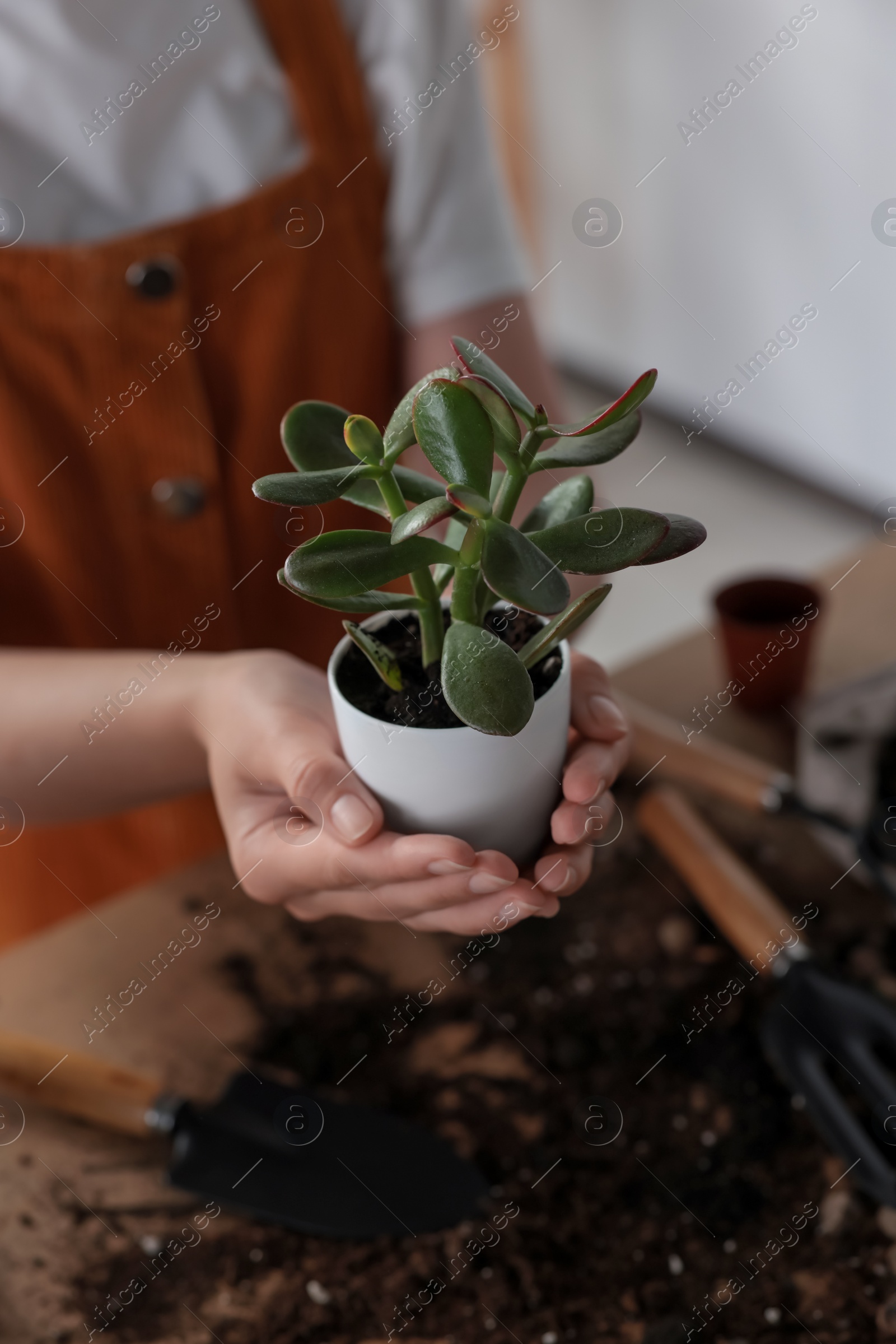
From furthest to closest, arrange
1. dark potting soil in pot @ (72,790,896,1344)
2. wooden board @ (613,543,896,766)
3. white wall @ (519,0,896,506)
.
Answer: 1. white wall @ (519,0,896,506)
2. wooden board @ (613,543,896,766)
3. dark potting soil in pot @ (72,790,896,1344)

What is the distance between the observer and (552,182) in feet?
10.1

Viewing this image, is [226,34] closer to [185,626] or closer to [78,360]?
[78,360]

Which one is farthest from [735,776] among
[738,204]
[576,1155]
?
[738,204]

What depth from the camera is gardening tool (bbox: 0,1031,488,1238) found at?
68cm

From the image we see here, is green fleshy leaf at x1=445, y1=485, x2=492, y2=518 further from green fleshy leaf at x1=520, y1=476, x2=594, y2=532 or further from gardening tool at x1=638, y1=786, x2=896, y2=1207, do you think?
gardening tool at x1=638, y1=786, x2=896, y2=1207

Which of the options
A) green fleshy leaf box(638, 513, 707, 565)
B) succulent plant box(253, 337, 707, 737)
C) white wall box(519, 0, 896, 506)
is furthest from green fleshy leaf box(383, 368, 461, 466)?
white wall box(519, 0, 896, 506)

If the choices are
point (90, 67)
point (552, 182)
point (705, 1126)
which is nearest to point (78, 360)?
point (90, 67)

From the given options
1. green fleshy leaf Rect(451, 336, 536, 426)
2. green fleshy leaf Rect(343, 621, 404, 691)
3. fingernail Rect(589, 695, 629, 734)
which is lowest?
green fleshy leaf Rect(343, 621, 404, 691)

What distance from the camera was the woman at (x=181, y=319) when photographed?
81cm

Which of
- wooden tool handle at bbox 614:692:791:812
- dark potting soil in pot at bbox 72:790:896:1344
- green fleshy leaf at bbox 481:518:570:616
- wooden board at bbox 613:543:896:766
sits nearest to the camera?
green fleshy leaf at bbox 481:518:570:616

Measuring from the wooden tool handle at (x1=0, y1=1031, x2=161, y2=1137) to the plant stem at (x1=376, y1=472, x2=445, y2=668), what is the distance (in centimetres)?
40

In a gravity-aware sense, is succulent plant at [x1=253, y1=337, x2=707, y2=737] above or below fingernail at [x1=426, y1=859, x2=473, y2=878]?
above

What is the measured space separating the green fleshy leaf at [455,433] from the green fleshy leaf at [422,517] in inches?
0.6

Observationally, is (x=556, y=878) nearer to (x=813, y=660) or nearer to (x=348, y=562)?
(x=348, y=562)
